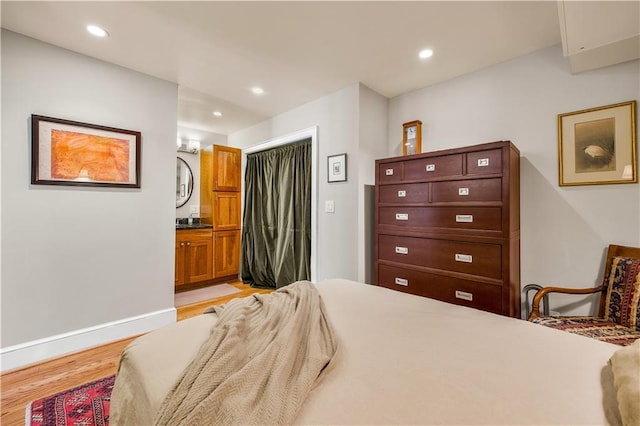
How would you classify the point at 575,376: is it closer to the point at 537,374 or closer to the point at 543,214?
the point at 537,374

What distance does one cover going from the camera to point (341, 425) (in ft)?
2.19

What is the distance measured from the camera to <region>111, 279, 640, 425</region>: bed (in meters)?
0.72

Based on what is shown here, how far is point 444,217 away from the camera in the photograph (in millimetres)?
2203

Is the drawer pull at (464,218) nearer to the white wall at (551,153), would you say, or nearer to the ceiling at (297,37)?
the white wall at (551,153)

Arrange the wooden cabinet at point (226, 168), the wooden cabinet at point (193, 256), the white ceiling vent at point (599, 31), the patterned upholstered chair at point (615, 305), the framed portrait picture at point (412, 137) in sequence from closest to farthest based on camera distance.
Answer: the white ceiling vent at point (599, 31), the patterned upholstered chair at point (615, 305), the framed portrait picture at point (412, 137), the wooden cabinet at point (193, 256), the wooden cabinet at point (226, 168)

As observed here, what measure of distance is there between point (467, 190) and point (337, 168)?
1.33m

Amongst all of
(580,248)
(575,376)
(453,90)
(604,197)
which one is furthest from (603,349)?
(453,90)

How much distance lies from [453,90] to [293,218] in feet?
Result: 7.79

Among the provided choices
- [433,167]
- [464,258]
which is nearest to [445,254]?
[464,258]

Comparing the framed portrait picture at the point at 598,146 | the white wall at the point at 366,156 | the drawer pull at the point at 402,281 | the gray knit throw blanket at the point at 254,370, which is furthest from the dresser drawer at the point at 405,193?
the gray knit throw blanket at the point at 254,370

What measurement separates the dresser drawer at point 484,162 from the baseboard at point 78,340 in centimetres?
315

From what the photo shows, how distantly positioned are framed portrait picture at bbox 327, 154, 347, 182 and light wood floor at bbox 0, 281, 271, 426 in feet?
8.28

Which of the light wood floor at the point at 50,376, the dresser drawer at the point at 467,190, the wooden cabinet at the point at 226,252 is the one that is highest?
the dresser drawer at the point at 467,190

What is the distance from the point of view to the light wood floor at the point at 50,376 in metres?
A: 1.65
